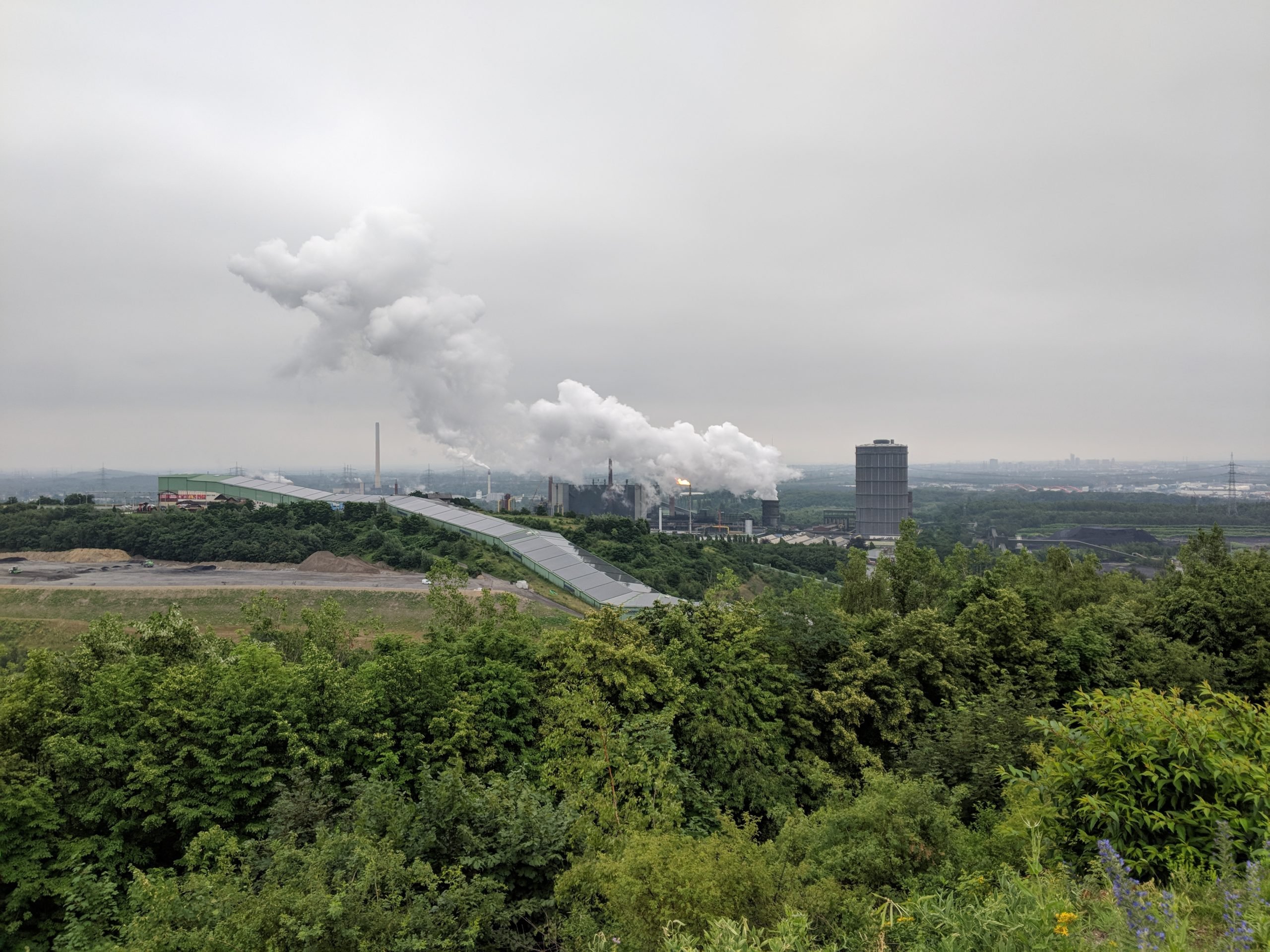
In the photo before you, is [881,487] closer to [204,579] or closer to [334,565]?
[334,565]

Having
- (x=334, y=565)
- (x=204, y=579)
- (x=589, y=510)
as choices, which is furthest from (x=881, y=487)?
(x=204, y=579)

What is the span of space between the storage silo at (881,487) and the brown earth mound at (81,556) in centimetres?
7265

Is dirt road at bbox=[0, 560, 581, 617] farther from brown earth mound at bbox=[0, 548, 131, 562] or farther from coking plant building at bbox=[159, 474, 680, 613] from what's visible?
coking plant building at bbox=[159, 474, 680, 613]

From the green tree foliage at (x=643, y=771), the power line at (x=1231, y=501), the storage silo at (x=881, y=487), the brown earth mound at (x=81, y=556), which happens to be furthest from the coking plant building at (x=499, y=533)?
the power line at (x=1231, y=501)

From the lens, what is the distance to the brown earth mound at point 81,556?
34188 mm

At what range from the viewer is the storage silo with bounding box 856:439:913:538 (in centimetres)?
8050

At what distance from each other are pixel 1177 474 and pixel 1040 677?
21921 centimetres

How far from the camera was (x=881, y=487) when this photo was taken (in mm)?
81750

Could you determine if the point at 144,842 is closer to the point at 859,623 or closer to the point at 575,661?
the point at 575,661

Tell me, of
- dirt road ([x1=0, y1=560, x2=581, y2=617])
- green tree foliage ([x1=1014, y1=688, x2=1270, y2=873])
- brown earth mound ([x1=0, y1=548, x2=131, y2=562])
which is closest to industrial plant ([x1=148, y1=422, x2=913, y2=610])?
dirt road ([x1=0, y1=560, x2=581, y2=617])

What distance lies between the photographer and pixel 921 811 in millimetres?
6848

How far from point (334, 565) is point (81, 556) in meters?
13.4

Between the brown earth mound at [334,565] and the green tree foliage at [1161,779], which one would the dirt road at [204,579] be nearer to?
the brown earth mound at [334,565]

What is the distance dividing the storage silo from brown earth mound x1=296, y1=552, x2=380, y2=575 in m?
62.4
